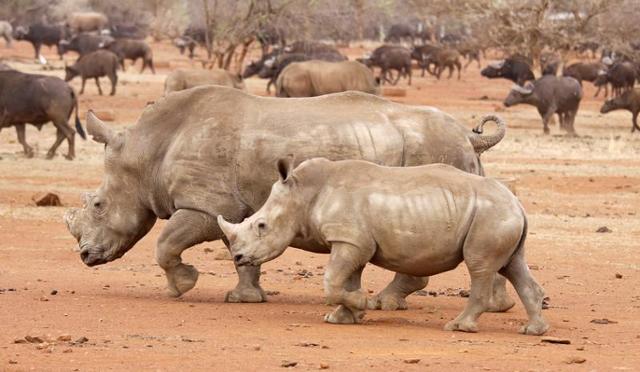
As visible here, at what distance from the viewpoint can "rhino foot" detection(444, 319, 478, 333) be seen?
911 centimetres

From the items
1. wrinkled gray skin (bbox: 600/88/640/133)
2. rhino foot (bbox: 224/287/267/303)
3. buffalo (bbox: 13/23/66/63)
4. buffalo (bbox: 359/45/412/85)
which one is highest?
rhino foot (bbox: 224/287/267/303)

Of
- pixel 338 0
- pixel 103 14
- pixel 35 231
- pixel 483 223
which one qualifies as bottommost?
pixel 103 14

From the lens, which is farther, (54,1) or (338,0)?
(54,1)

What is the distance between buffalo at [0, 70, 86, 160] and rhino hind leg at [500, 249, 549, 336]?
16045 millimetres

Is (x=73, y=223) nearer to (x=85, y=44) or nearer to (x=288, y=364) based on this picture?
(x=288, y=364)

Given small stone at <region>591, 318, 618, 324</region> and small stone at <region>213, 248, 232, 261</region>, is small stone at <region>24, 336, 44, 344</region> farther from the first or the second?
small stone at <region>213, 248, 232, 261</region>

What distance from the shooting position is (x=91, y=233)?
432 inches

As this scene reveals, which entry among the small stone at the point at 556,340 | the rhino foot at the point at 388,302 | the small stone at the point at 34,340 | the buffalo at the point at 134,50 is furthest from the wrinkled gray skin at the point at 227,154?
the buffalo at the point at 134,50

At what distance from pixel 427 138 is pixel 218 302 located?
1.88 m

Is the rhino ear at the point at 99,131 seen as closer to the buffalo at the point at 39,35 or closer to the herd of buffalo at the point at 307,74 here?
the herd of buffalo at the point at 307,74

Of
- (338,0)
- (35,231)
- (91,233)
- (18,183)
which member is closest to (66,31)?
(338,0)

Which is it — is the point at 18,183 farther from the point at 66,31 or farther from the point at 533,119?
the point at 66,31

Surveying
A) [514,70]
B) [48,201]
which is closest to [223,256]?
[48,201]

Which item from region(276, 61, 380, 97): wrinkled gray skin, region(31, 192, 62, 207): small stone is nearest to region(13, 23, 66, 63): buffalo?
region(276, 61, 380, 97): wrinkled gray skin
